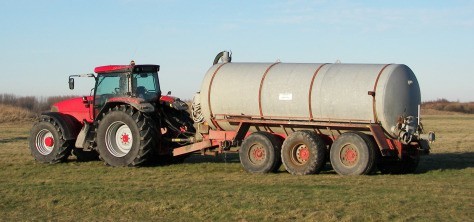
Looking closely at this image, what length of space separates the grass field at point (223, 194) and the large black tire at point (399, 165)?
0.31 metres

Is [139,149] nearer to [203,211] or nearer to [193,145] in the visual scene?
[193,145]

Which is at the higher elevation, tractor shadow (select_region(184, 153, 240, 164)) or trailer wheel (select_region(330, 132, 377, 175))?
trailer wheel (select_region(330, 132, 377, 175))

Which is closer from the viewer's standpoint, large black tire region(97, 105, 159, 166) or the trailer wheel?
the trailer wheel

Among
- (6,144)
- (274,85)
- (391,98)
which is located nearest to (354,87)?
(391,98)

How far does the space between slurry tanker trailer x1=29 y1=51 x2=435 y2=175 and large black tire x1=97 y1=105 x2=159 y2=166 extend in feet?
0.08

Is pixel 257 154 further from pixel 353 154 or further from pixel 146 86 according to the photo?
pixel 146 86

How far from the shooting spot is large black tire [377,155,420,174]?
52.5 feet

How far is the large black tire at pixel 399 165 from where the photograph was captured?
16016 mm

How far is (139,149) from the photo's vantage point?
55.9 feet

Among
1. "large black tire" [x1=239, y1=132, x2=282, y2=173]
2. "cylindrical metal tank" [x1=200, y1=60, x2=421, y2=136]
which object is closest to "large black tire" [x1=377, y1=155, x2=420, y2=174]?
"cylindrical metal tank" [x1=200, y1=60, x2=421, y2=136]

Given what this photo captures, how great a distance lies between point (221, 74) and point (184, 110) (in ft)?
6.38

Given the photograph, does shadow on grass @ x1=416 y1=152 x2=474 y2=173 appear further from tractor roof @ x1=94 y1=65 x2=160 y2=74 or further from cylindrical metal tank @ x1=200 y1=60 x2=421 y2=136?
tractor roof @ x1=94 y1=65 x2=160 y2=74

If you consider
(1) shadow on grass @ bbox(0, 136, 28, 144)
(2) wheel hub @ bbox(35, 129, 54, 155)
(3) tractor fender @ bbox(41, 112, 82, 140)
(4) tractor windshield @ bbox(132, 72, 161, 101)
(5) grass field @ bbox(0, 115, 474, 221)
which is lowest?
(5) grass field @ bbox(0, 115, 474, 221)

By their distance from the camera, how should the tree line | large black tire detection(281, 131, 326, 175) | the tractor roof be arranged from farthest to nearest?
the tree line → the tractor roof → large black tire detection(281, 131, 326, 175)
